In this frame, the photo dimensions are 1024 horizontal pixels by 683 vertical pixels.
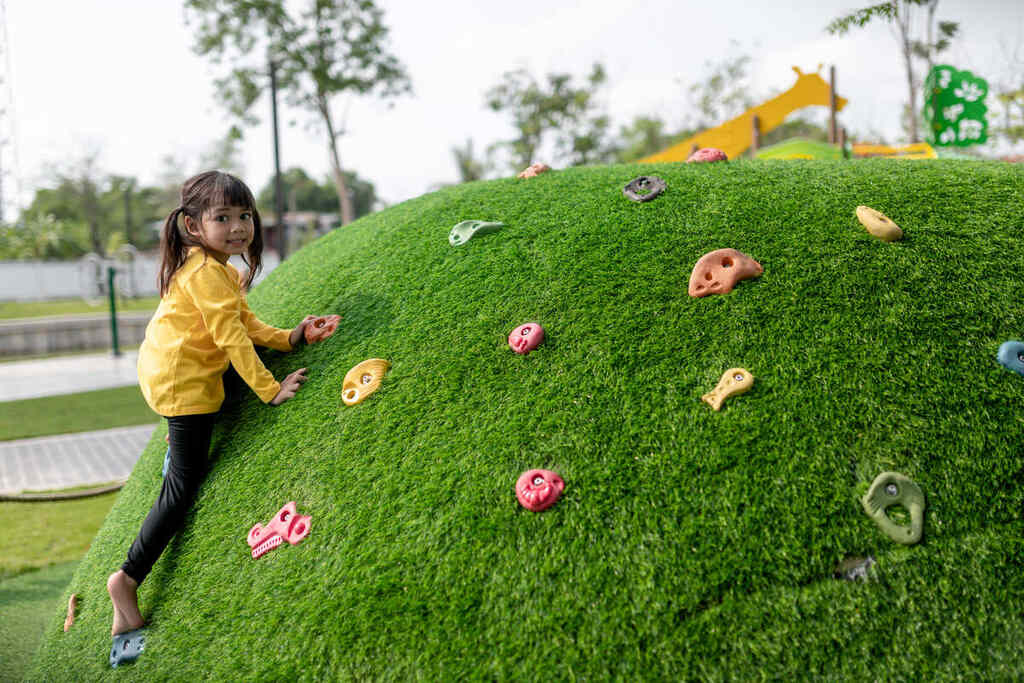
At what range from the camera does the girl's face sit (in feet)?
8.23

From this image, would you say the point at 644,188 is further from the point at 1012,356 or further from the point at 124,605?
the point at 124,605

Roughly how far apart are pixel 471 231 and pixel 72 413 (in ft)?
30.7

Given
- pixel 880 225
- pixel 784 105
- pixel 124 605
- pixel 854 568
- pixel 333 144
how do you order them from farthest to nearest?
pixel 333 144, pixel 784 105, pixel 880 225, pixel 124 605, pixel 854 568

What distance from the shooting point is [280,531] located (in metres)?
2.21

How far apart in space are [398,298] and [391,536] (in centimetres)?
114

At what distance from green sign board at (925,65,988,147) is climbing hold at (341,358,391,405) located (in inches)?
260

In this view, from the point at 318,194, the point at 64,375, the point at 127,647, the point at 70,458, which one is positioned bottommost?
the point at 318,194

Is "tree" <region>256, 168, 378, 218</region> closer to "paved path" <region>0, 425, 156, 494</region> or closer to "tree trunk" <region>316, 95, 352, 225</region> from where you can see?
"tree trunk" <region>316, 95, 352, 225</region>

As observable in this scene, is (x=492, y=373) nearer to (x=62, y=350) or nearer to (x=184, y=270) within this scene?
(x=184, y=270)

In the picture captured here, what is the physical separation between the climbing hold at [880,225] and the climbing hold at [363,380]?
1.91m

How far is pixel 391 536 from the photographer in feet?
6.65

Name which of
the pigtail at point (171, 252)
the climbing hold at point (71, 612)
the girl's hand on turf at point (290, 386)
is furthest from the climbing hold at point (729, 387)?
the climbing hold at point (71, 612)

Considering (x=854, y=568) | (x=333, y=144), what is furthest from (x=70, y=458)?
(x=333, y=144)

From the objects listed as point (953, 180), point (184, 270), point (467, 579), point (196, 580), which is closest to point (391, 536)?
point (467, 579)
